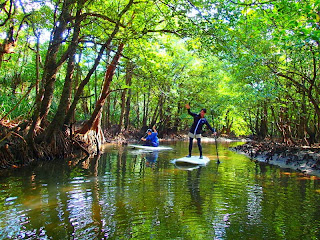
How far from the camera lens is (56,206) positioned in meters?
4.03

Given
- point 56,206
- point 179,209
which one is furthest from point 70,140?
point 179,209

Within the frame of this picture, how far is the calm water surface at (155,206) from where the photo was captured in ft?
10.3

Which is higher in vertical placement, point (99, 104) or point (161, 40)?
point (161, 40)

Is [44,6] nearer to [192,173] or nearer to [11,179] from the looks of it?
[11,179]

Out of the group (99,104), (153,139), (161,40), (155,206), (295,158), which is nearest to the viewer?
(155,206)

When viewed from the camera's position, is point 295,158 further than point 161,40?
No

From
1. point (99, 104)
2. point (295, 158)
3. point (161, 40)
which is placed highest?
point (161, 40)

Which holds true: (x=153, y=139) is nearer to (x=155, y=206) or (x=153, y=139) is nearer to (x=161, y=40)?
(x=161, y=40)

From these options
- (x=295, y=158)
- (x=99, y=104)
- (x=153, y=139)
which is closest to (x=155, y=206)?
(x=295, y=158)

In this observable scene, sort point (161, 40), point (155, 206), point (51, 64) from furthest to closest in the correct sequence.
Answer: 1. point (161, 40)
2. point (51, 64)
3. point (155, 206)

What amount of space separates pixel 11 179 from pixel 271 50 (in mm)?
10354

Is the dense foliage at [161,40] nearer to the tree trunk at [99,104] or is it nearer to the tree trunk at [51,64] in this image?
the tree trunk at [51,64]

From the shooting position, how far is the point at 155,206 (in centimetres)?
411

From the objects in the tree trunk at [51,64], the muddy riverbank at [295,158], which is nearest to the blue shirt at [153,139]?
the muddy riverbank at [295,158]
